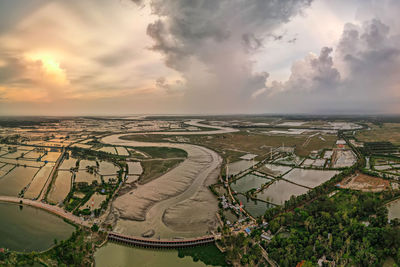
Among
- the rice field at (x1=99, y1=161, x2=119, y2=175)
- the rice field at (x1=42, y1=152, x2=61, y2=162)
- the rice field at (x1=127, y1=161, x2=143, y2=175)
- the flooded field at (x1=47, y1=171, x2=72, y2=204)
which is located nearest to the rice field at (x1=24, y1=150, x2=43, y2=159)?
the rice field at (x1=42, y1=152, x2=61, y2=162)

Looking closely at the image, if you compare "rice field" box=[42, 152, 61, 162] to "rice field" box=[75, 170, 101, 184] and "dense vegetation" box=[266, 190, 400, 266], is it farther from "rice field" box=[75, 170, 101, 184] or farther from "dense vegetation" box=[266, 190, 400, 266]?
"dense vegetation" box=[266, 190, 400, 266]

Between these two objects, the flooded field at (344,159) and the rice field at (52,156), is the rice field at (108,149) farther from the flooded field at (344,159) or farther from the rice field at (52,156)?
the flooded field at (344,159)

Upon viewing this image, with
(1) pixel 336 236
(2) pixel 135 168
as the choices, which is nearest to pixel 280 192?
(1) pixel 336 236

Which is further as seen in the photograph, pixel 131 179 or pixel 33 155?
pixel 33 155

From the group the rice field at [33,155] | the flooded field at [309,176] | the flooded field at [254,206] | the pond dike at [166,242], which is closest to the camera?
the pond dike at [166,242]

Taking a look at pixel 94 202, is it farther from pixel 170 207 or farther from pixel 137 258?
pixel 137 258

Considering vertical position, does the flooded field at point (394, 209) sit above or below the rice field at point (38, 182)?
below

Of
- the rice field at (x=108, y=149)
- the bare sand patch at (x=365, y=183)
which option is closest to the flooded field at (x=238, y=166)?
the bare sand patch at (x=365, y=183)
